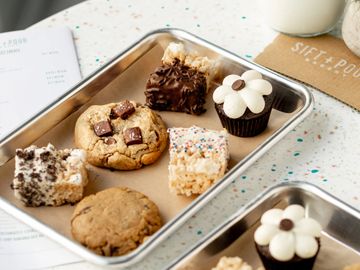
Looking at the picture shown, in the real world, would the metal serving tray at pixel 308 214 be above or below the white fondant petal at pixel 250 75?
below

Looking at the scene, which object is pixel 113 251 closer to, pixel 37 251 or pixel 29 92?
pixel 37 251

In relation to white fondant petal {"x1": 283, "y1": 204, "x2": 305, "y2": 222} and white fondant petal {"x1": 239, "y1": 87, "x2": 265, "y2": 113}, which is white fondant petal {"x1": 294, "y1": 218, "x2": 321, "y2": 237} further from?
white fondant petal {"x1": 239, "y1": 87, "x2": 265, "y2": 113}

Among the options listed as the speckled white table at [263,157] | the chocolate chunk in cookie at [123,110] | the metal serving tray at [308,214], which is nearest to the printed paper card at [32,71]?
the speckled white table at [263,157]

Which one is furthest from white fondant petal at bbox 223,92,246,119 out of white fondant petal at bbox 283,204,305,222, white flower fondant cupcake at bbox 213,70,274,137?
white fondant petal at bbox 283,204,305,222

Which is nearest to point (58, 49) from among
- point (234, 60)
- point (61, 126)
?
point (61, 126)

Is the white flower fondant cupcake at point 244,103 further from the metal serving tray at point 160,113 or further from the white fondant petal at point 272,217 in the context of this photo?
the white fondant petal at point 272,217
